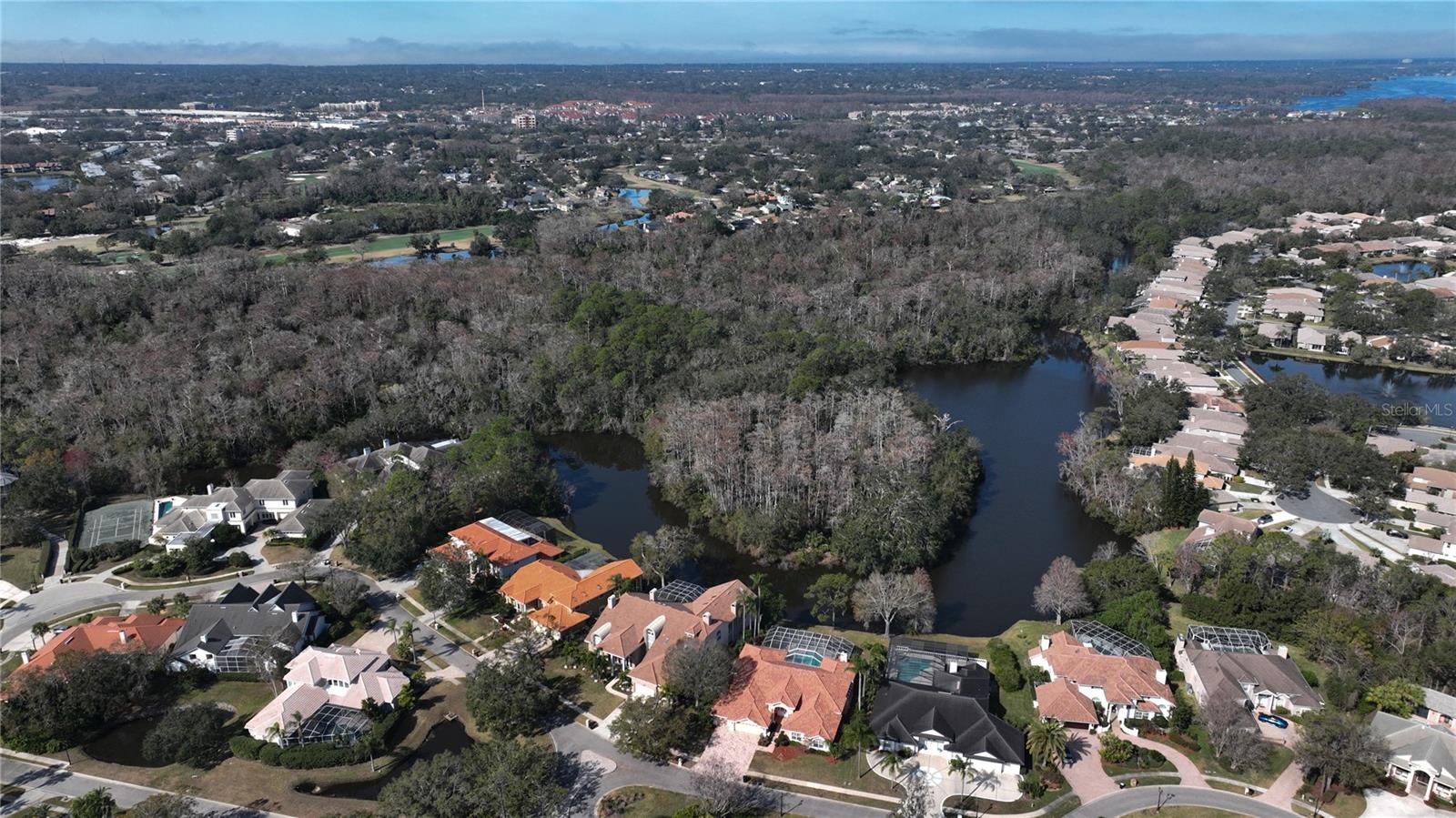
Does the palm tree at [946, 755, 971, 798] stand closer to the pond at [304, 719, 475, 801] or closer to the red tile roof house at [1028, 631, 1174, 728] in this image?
the red tile roof house at [1028, 631, 1174, 728]

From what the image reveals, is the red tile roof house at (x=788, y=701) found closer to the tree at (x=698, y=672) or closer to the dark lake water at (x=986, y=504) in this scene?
the tree at (x=698, y=672)

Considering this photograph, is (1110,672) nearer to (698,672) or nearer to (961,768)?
(961,768)

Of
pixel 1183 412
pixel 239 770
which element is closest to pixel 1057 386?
pixel 1183 412

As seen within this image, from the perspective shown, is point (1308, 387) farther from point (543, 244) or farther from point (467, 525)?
point (543, 244)

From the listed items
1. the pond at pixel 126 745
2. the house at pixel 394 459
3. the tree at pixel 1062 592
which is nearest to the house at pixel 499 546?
the house at pixel 394 459

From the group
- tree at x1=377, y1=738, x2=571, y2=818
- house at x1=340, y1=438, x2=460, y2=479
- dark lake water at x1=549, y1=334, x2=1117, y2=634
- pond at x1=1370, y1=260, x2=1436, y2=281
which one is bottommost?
dark lake water at x1=549, y1=334, x2=1117, y2=634

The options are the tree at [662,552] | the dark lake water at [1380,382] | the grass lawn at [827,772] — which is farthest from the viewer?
the dark lake water at [1380,382]

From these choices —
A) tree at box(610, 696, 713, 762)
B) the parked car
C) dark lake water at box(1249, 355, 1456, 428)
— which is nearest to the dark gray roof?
tree at box(610, 696, 713, 762)
